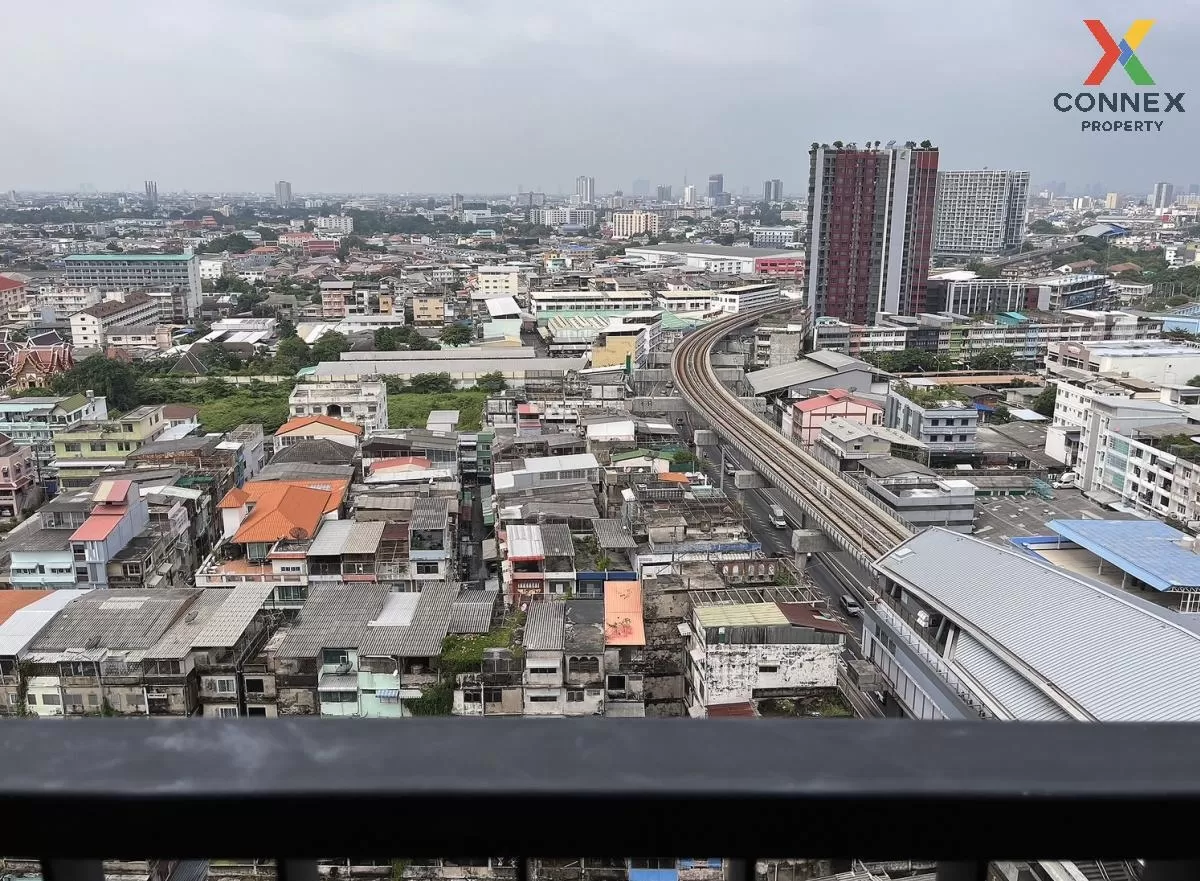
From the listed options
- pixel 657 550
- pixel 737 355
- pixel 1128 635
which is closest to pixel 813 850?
pixel 1128 635

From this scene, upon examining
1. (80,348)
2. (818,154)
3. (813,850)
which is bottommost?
(80,348)

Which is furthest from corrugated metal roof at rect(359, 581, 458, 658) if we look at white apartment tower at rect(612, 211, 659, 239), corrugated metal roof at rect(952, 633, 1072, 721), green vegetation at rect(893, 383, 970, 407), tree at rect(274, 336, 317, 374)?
white apartment tower at rect(612, 211, 659, 239)

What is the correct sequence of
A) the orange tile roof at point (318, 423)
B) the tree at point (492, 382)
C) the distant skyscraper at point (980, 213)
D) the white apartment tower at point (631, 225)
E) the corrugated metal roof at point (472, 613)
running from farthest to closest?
the white apartment tower at point (631, 225), the distant skyscraper at point (980, 213), the tree at point (492, 382), the orange tile roof at point (318, 423), the corrugated metal roof at point (472, 613)

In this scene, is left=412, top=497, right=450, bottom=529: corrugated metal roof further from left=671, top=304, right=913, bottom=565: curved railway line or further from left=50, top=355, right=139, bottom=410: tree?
Answer: left=50, top=355, right=139, bottom=410: tree

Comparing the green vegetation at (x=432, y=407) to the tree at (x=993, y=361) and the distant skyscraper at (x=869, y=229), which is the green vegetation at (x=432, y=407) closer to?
the distant skyscraper at (x=869, y=229)

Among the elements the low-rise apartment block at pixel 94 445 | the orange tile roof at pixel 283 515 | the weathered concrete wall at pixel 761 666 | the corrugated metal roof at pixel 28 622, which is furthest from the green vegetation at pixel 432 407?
the weathered concrete wall at pixel 761 666

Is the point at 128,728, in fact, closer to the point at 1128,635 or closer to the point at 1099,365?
the point at 1128,635

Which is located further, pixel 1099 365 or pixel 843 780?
pixel 1099 365
